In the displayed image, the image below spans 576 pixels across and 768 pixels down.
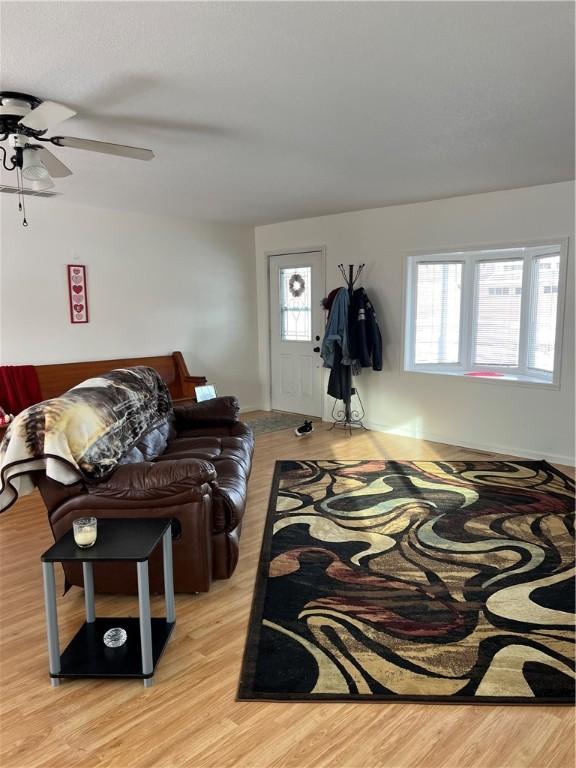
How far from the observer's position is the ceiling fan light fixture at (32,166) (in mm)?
2730

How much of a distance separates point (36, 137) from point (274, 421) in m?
4.35

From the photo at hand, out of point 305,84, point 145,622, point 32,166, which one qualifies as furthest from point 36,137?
point 145,622

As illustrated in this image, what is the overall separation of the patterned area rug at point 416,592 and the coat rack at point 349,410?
5.93 feet

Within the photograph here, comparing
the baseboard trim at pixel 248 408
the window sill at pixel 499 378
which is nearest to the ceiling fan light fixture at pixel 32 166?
the window sill at pixel 499 378

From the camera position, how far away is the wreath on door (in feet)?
21.7

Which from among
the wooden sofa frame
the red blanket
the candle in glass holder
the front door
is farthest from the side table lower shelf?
the front door

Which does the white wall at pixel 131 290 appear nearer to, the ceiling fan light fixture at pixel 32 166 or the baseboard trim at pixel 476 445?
the baseboard trim at pixel 476 445

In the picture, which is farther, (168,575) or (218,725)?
(168,575)

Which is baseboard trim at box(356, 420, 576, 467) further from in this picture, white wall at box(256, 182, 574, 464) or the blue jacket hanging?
the blue jacket hanging

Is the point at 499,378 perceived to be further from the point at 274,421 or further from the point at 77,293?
the point at 77,293

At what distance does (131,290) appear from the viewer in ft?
18.7

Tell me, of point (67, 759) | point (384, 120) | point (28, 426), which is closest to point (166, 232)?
point (384, 120)

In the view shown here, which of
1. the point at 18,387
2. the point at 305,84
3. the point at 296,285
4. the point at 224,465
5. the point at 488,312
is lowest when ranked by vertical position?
the point at 224,465

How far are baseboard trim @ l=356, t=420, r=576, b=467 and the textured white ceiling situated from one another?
2.37 metres
